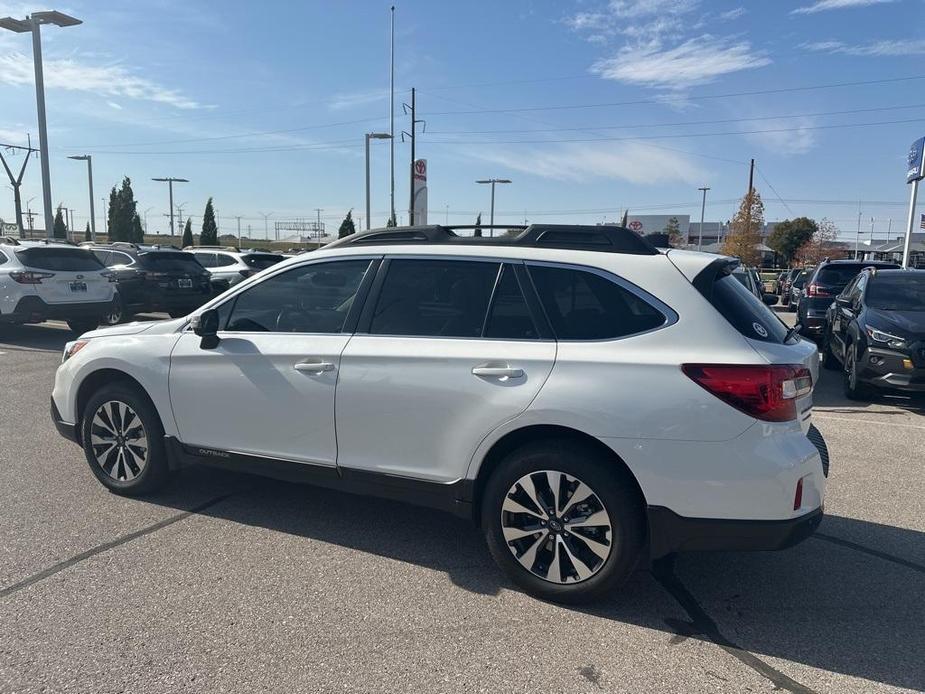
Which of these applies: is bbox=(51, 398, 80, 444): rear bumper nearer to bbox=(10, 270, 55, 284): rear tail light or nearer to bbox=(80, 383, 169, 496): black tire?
bbox=(80, 383, 169, 496): black tire

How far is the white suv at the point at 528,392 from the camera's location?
305 cm

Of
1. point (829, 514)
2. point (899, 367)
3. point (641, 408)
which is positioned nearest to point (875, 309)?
point (899, 367)

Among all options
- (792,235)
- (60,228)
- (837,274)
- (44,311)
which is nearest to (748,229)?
(792,235)

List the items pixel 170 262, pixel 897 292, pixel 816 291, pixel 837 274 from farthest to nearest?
pixel 170 262
pixel 837 274
pixel 816 291
pixel 897 292

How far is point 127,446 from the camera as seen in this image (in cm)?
462

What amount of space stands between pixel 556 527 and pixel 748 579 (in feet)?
4.00

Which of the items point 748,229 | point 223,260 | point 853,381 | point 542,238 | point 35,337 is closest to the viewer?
point 542,238

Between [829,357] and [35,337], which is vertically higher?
[829,357]

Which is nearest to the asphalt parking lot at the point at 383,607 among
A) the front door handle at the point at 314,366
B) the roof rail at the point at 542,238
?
the front door handle at the point at 314,366

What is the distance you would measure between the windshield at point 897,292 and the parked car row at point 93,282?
11.9 m

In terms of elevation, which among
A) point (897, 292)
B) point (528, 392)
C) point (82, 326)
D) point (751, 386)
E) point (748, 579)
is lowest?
point (748, 579)

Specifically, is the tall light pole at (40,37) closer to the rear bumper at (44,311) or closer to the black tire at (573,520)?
the rear bumper at (44,311)

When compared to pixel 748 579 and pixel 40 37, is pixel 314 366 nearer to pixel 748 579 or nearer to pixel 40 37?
pixel 748 579

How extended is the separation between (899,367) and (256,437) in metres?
6.81
